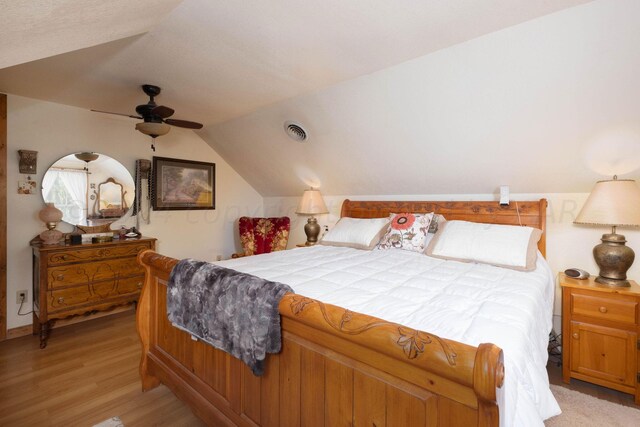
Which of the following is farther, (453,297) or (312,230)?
(312,230)

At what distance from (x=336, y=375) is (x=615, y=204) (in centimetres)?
211

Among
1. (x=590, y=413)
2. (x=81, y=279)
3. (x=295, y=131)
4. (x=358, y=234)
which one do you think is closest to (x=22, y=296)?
(x=81, y=279)

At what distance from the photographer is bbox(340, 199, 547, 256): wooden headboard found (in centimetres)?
249

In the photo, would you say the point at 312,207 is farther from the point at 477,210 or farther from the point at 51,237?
the point at 51,237

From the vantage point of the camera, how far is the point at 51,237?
275 centimetres

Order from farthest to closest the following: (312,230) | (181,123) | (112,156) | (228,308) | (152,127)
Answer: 1. (312,230)
2. (112,156)
3. (181,123)
4. (152,127)
5. (228,308)

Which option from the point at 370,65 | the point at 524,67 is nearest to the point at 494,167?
the point at 524,67

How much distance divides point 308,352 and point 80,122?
11.5ft

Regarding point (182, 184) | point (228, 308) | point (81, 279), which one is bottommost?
point (81, 279)

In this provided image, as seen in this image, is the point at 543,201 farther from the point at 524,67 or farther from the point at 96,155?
the point at 96,155

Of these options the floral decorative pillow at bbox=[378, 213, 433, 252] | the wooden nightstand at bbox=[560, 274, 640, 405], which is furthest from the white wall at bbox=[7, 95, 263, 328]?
the wooden nightstand at bbox=[560, 274, 640, 405]

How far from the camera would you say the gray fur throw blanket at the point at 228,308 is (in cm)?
123

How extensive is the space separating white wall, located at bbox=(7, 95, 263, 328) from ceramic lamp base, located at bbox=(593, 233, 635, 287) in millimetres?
4143

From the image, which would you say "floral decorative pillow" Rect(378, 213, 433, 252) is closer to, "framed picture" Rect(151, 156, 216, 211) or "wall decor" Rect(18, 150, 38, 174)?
"framed picture" Rect(151, 156, 216, 211)
